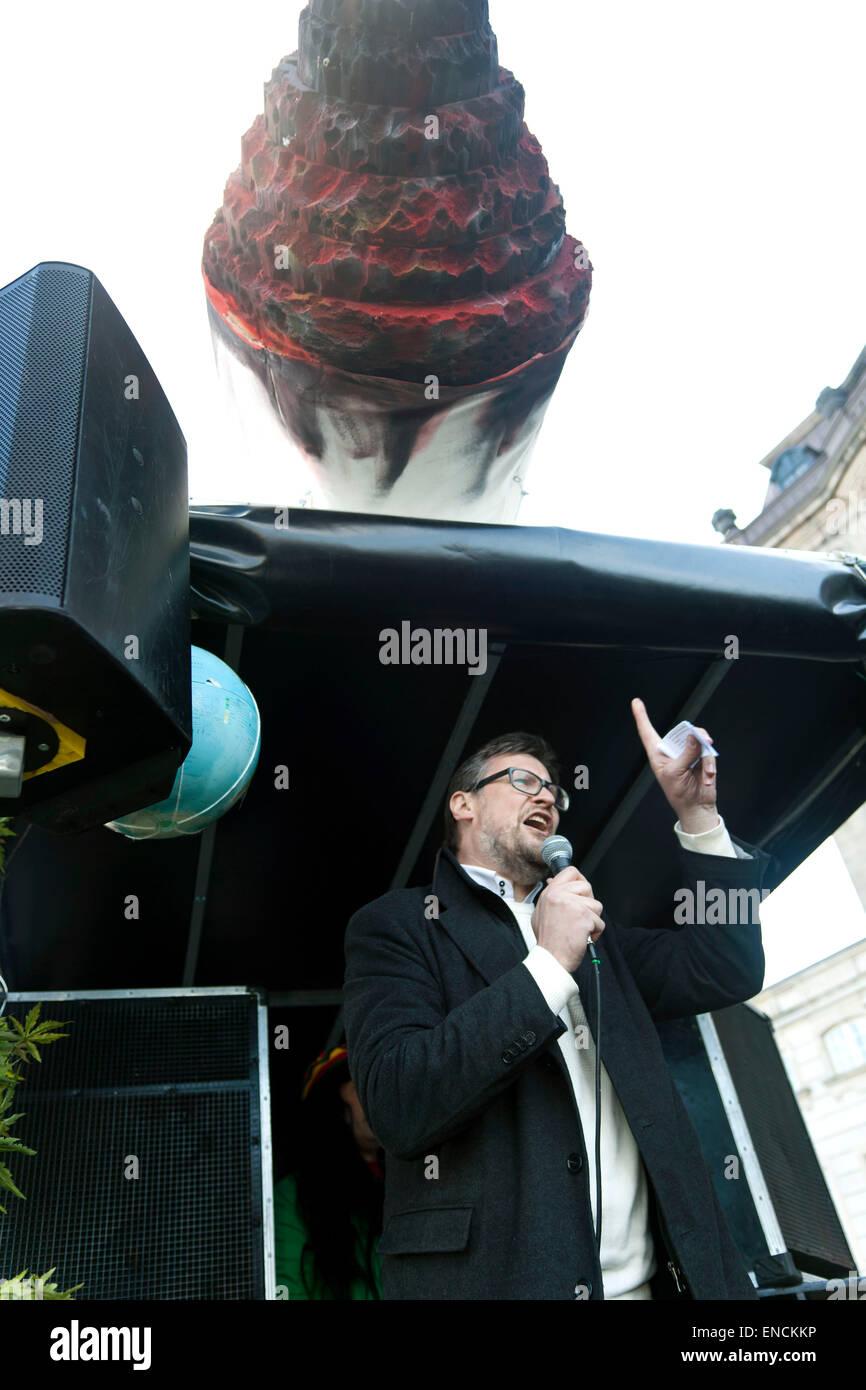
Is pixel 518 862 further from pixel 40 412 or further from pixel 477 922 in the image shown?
pixel 40 412

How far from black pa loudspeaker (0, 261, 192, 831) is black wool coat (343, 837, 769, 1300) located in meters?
0.74

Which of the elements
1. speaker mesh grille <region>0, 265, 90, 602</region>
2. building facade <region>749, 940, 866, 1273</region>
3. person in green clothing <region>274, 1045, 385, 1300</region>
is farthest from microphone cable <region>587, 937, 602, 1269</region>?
building facade <region>749, 940, 866, 1273</region>

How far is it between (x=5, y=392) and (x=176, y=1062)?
236 centimetres

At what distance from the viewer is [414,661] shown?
297 centimetres

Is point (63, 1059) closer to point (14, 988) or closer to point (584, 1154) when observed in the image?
point (14, 988)

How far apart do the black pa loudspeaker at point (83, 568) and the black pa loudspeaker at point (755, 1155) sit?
297 cm

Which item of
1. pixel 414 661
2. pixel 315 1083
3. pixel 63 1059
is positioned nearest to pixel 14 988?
pixel 63 1059

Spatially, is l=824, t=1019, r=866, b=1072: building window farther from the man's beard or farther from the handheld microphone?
the handheld microphone

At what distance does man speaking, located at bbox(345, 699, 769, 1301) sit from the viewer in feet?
6.14

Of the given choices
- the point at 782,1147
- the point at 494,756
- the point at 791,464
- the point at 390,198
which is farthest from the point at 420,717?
the point at 791,464

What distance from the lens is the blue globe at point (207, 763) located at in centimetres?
254

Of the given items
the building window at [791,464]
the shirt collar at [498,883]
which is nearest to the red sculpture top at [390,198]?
the shirt collar at [498,883]

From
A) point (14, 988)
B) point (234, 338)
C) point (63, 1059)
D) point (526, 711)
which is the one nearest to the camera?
point (63, 1059)

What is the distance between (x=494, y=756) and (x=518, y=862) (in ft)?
1.55
